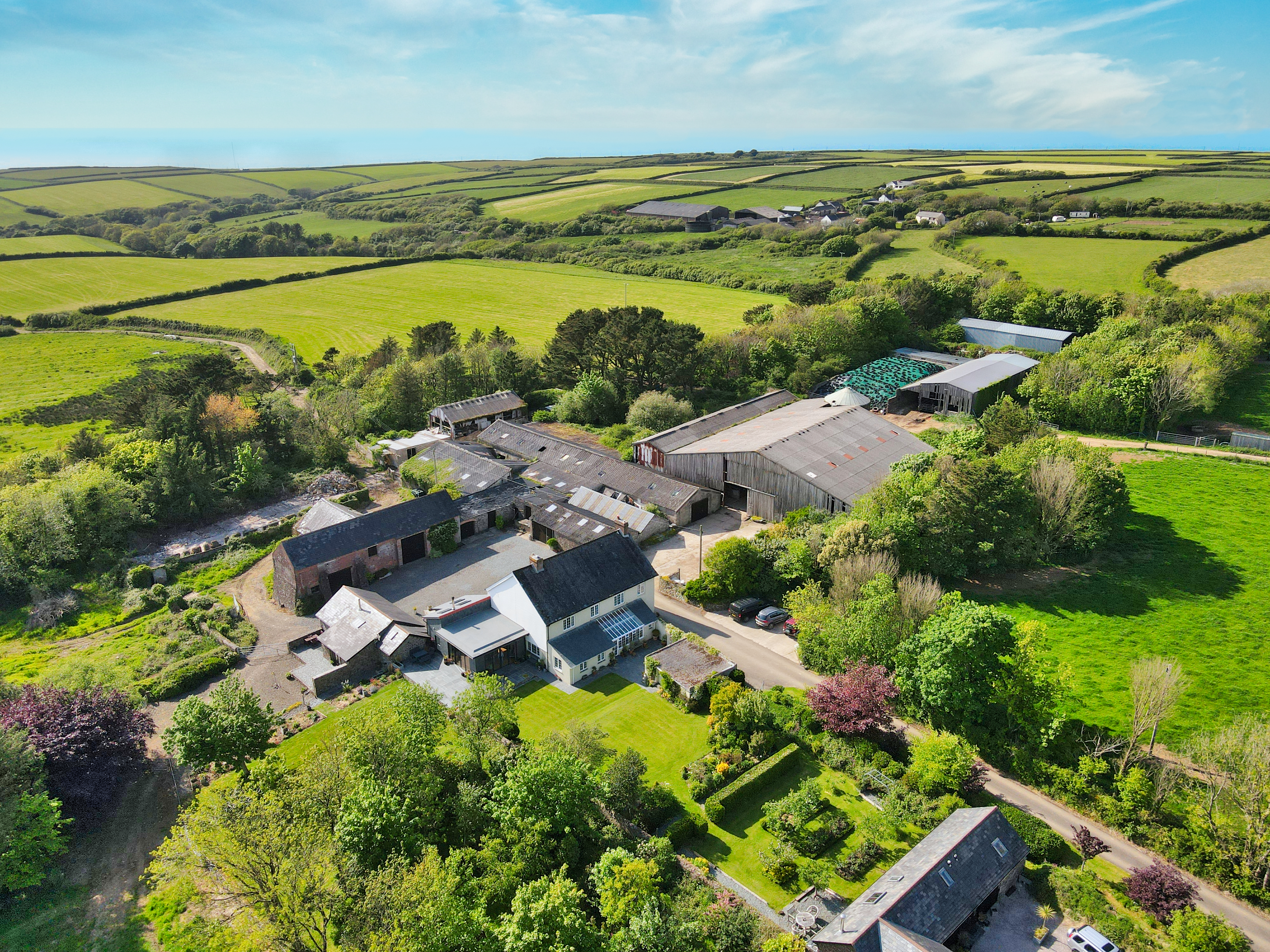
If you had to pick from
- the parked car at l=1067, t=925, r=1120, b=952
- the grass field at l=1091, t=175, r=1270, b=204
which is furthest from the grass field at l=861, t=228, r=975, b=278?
the parked car at l=1067, t=925, r=1120, b=952

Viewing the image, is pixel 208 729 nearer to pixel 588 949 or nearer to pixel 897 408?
pixel 588 949

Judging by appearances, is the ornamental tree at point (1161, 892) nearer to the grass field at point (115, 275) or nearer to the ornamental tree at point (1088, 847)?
the ornamental tree at point (1088, 847)

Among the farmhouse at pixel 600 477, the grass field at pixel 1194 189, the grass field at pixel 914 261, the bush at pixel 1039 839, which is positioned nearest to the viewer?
the bush at pixel 1039 839

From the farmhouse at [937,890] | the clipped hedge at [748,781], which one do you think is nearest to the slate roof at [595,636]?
the clipped hedge at [748,781]

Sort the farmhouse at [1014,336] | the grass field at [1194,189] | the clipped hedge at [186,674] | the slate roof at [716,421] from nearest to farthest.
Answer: the clipped hedge at [186,674], the slate roof at [716,421], the farmhouse at [1014,336], the grass field at [1194,189]

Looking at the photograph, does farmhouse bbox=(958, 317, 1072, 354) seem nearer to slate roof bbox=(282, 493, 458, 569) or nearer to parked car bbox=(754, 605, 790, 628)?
parked car bbox=(754, 605, 790, 628)

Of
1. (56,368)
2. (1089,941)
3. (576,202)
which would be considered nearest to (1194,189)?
(576,202)
